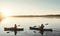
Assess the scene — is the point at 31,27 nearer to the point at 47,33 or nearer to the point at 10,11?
the point at 47,33

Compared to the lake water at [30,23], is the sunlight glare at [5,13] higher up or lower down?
higher up

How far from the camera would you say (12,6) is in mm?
1634

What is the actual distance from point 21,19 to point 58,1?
50 centimetres

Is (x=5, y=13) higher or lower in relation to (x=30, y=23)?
higher

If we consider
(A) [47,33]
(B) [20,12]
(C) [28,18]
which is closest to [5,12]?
(B) [20,12]

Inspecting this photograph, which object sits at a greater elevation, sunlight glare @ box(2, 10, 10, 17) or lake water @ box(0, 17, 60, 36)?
sunlight glare @ box(2, 10, 10, 17)

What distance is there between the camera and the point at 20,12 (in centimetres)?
163

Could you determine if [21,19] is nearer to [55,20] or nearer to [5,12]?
[5,12]

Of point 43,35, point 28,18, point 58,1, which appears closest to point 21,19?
point 28,18

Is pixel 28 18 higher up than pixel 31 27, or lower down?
higher up

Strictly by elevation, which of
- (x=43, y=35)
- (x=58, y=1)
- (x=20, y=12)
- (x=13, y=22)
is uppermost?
(x=58, y=1)

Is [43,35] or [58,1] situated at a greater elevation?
[58,1]

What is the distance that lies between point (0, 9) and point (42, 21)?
0.53 metres

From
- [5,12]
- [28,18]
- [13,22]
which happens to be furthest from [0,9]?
[28,18]
